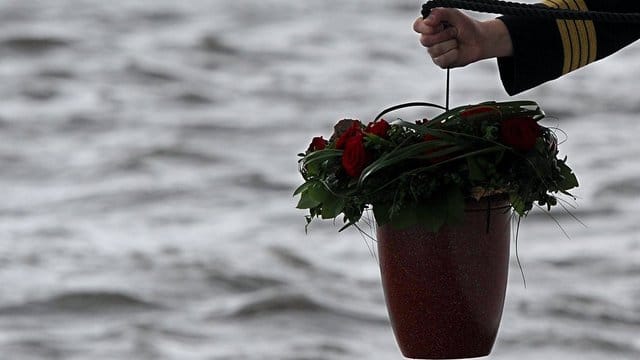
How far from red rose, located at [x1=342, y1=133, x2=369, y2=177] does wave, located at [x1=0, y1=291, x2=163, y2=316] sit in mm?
2345

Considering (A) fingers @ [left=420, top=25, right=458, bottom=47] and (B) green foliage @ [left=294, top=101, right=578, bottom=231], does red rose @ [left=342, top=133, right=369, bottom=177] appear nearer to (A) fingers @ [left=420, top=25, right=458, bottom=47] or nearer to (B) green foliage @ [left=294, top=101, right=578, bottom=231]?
(B) green foliage @ [left=294, top=101, right=578, bottom=231]

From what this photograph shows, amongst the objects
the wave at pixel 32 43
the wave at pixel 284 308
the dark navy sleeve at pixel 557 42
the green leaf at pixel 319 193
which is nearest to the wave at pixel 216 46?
the wave at pixel 32 43

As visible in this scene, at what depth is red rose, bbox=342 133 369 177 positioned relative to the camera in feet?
3.99

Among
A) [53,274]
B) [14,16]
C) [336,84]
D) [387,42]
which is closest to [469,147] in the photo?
[53,274]

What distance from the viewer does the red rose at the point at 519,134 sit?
121cm

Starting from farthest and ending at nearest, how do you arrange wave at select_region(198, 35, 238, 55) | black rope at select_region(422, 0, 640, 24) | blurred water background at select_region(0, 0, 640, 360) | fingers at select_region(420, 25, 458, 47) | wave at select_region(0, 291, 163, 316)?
wave at select_region(198, 35, 238, 55) → wave at select_region(0, 291, 163, 316) → blurred water background at select_region(0, 0, 640, 360) → fingers at select_region(420, 25, 458, 47) → black rope at select_region(422, 0, 640, 24)

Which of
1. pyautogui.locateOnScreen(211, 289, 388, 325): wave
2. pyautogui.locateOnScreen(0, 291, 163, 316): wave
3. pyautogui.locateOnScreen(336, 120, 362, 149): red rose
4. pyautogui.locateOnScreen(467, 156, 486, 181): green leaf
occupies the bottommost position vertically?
pyautogui.locateOnScreen(467, 156, 486, 181): green leaf

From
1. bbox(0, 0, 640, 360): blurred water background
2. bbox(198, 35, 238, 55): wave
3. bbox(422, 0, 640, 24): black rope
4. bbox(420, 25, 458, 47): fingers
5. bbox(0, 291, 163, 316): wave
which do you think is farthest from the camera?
bbox(198, 35, 238, 55): wave

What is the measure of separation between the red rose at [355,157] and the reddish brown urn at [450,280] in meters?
0.07

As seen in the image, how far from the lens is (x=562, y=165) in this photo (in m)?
1.27

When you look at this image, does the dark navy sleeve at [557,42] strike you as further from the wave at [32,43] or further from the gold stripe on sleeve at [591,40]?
the wave at [32,43]

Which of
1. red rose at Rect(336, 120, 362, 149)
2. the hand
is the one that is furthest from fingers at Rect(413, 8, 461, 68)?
red rose at Rect(336, 120, 362, 149)

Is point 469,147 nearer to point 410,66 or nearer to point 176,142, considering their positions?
point 176,142

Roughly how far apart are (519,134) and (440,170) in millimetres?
80
